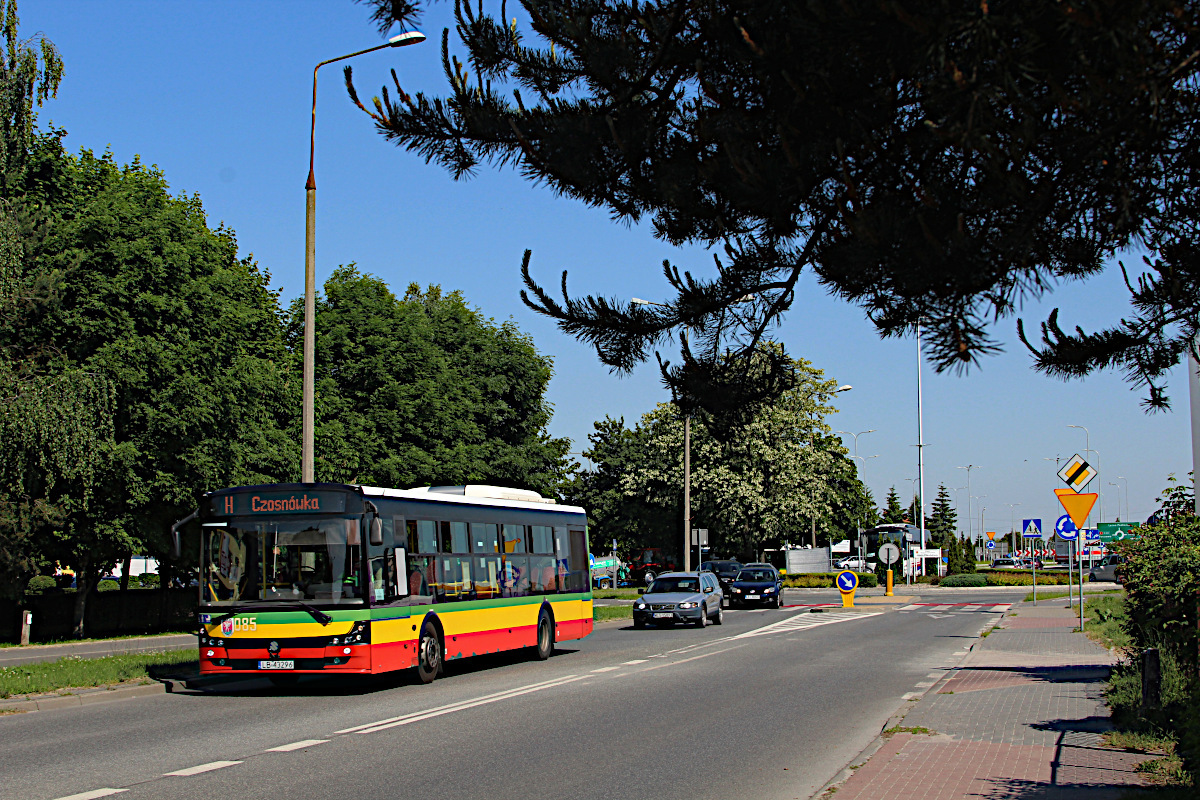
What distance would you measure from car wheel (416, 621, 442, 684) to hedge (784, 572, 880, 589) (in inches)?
1875

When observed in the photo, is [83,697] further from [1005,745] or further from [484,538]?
[1005,745]

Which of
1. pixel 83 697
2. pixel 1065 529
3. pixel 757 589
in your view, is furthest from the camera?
pixel 757 589

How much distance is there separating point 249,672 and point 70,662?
468cm

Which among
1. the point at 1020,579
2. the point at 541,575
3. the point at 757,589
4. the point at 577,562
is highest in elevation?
the point at 577,562

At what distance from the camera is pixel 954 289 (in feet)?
14.1

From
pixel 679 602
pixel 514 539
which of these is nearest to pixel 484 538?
pixel 514 539

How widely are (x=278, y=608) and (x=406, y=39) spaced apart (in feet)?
36.9

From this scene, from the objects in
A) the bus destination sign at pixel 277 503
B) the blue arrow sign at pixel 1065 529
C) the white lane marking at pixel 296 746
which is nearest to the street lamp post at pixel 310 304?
the bus destination sign at pixel 277 503

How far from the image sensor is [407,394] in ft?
142

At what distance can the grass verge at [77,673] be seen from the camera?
1477 cm

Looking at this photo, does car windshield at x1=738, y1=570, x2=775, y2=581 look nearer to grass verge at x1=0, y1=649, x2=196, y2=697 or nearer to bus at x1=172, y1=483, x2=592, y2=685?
bus at x1=172, y1=483, x2=592, y2=685

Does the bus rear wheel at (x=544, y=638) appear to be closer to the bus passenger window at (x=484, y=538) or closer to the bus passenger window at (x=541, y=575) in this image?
the bus passenger window at (x=541, y=575)

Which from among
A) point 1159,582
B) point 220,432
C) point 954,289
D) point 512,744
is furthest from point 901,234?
point 220,432

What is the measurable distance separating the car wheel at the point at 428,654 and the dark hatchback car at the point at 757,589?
25.5 meters
